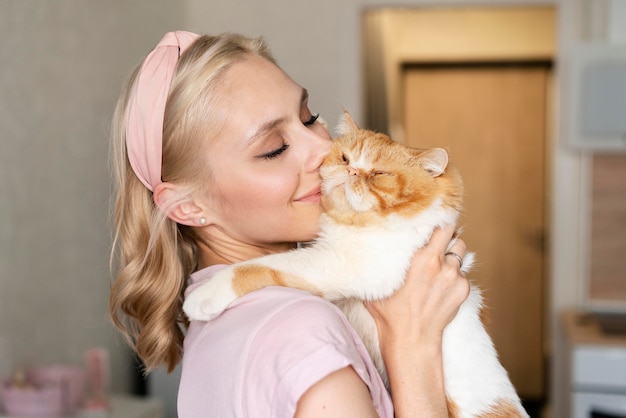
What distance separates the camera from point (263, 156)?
3.58ft

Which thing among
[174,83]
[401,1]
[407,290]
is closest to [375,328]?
[407,290]

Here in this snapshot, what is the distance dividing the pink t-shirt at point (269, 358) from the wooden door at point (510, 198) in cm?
409

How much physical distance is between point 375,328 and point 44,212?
1858 millimetres

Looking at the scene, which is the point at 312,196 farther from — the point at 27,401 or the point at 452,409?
the point at 27,401

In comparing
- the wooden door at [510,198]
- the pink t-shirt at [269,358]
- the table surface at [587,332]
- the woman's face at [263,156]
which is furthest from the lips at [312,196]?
the wooden door at [510,198]

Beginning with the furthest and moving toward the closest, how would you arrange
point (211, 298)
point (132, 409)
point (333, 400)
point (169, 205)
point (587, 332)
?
point (587, 332)
point (132, 409)
point (169, 205)
point (211, 298)
point (333, 400)

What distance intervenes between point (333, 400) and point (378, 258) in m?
0.34

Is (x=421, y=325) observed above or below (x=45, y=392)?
above

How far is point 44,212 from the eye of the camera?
2660mm

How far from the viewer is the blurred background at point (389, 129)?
2.58 metres

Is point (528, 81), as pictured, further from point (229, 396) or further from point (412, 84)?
point (229, 396)

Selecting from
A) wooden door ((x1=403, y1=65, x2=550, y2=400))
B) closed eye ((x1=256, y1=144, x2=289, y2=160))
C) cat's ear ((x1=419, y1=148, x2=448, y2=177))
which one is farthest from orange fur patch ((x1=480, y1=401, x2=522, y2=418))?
wooden door ((x1=403, y1=65, x2=550, y2=400))

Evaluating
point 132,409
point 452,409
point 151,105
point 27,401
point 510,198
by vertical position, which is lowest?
point 132,409

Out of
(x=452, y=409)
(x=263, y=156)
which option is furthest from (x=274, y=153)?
(x=452, y=409)
